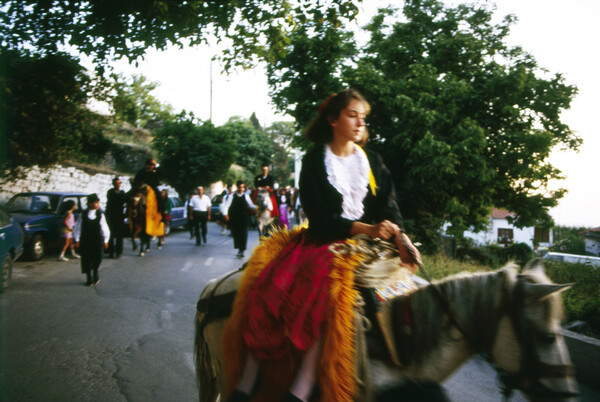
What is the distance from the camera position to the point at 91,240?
7.32 meters

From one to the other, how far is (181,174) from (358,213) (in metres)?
22.3

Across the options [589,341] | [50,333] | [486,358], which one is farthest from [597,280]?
[50,333]

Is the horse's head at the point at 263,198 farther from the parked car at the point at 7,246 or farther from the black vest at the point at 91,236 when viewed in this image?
the parked car at the point at 7,246

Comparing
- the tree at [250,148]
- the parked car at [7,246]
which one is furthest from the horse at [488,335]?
the tree at [250,148]

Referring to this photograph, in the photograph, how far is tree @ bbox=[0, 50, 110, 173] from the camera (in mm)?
7504

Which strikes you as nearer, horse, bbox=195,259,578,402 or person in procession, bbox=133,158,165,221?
→ horse, bbox=195,259,578,402

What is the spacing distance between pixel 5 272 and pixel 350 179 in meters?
6.92

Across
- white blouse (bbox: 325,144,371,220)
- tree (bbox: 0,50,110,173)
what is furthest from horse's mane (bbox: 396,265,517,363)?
tree (bbox: 0,50,110,173)

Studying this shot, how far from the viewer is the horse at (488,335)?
5.40ft

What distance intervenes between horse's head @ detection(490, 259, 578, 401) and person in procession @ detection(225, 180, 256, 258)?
9.46 m

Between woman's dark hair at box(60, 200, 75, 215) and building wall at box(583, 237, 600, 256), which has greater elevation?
woman's dark hair at box(60, 200, 75, 215)

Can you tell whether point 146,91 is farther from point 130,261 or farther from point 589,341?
point 589,341

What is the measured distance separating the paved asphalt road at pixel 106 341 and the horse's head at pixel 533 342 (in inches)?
12.2

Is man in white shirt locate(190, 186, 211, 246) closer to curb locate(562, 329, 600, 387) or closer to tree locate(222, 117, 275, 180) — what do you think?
curb locate(562, 329, 600, 387)
